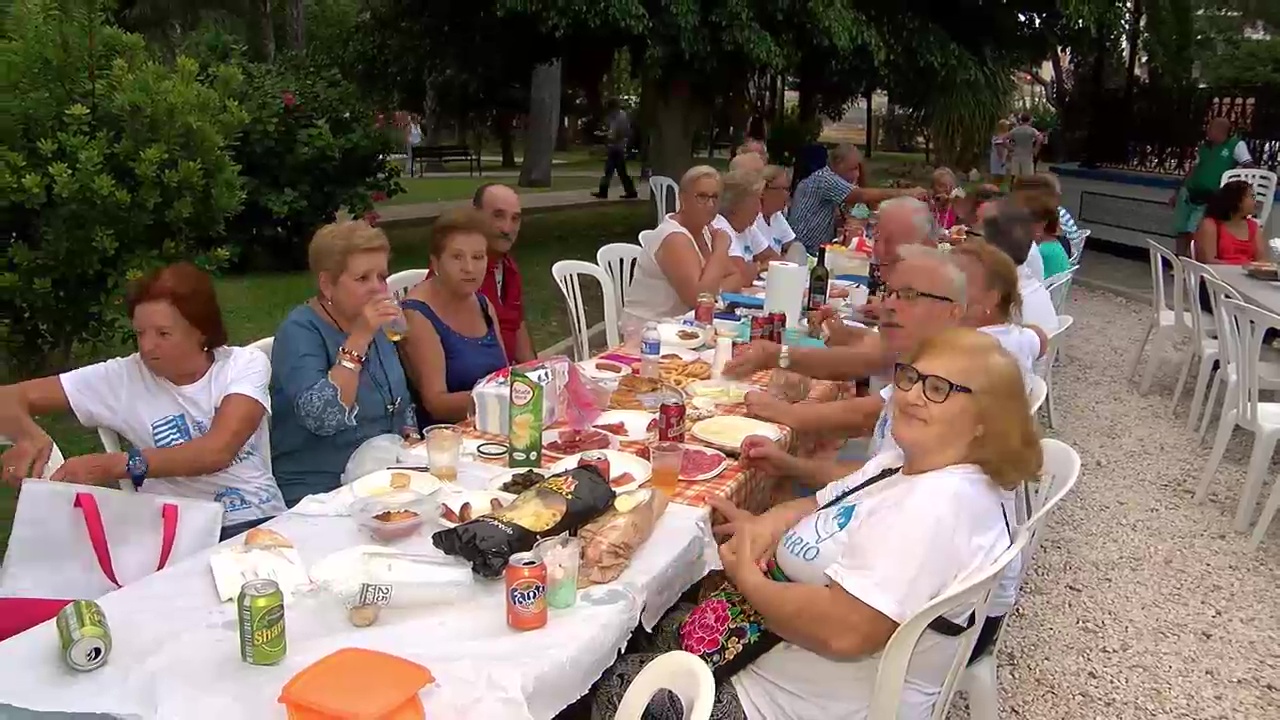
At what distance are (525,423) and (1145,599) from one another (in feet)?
8.70

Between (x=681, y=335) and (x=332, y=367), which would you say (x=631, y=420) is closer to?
(x=332, y=367)

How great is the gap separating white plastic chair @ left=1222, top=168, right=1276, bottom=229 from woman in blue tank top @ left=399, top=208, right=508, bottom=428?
359 inches

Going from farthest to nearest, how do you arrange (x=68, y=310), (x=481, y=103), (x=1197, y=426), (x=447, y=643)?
(x=481, y=103) → (x=1197, y=426) → (x=68, y=310) → (x=447, y=643)

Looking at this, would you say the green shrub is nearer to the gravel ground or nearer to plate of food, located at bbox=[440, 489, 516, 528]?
plate of food, located at bbox=[440, 489, 516, 528]

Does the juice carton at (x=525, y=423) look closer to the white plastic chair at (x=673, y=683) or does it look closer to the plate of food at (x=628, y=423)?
the plate of food at (x=628, y=423)

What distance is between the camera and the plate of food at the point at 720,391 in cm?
323

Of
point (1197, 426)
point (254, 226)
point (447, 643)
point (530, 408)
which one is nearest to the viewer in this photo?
point (447, 643)

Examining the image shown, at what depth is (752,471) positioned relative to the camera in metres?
2.68

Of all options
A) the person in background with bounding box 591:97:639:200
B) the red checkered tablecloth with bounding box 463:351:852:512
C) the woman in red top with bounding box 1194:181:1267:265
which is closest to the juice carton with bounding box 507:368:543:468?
the red checkered tablecloth with bounding box 463:351:852:512

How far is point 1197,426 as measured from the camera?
587 cm

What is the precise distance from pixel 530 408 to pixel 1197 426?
4.97m

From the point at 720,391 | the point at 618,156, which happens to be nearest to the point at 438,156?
the point at 618,156

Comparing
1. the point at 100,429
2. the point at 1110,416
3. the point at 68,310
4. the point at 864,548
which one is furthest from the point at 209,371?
the point at 1110,416

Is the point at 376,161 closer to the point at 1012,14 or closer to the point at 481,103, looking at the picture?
the point at 481,103
